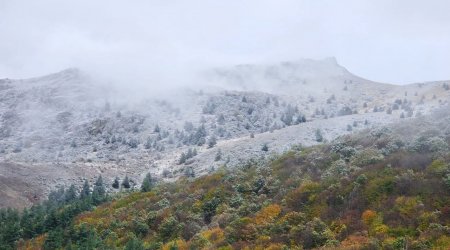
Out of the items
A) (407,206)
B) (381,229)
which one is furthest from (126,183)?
(381,229)

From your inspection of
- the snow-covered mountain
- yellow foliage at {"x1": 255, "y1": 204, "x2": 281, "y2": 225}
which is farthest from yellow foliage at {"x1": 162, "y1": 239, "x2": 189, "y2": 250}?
the snow-covered mountain

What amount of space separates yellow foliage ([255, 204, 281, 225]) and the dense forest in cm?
7

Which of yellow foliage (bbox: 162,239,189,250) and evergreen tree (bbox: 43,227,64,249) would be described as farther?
evergreen tree (bbox: 43,227,64,249)

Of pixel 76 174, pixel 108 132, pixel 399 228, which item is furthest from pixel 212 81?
pixel 399 228

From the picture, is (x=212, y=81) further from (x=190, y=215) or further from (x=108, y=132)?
(x=190, y=215)

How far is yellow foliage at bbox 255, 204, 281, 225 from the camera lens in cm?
3422

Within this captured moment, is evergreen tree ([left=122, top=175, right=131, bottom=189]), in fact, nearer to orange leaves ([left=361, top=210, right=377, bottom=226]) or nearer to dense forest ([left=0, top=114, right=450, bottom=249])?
dense forest ([left=0, top=114, right=450, bottom=249])

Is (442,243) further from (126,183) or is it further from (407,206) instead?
(126,183)

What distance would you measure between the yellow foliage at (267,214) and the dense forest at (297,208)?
7 cm

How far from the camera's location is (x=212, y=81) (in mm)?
170000

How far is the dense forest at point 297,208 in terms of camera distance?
28.9 meters

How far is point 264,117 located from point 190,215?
8840 centimetres

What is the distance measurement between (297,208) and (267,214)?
6.75 ft

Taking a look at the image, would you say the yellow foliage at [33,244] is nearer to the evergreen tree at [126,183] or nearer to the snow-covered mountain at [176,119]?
the snow-covered mountain at [176,119]
